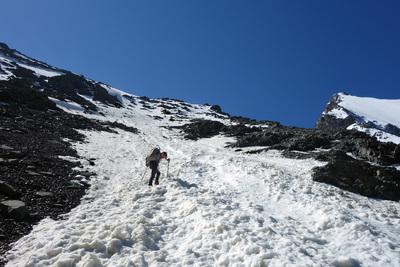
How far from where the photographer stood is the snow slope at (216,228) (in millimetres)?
6031

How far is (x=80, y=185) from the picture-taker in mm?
11477

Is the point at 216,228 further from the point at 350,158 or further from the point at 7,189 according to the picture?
the point at 350,158

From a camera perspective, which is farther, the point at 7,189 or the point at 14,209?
the point at 7,189

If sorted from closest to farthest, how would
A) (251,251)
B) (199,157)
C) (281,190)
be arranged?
1. (251,251)
2. (281,190)
3. (199,157)

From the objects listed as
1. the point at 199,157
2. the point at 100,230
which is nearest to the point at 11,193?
the point at 100,230

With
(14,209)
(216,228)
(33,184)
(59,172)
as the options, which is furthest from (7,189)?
(216,228)

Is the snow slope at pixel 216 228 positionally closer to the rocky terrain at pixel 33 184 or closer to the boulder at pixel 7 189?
the rocky terrain at pixel 33 184

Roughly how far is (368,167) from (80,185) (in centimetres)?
1834

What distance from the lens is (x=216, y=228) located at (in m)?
7.56

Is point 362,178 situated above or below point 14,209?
above

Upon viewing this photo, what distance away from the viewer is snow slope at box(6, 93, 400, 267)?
19.8 ft

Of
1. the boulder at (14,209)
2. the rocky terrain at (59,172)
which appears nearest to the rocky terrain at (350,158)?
the rocky terrain at (59,172)

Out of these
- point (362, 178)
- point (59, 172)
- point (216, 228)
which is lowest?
point (216, 228)

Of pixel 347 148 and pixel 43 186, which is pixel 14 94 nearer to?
pixel 43 186
